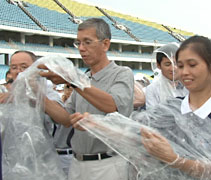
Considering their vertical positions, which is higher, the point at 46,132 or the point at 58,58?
the point at 58,58

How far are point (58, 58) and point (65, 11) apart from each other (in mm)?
25660

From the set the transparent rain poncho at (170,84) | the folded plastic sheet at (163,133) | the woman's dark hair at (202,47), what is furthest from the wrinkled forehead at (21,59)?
the woman's dark hair at (202,47)

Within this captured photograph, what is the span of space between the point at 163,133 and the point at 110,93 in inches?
17.1

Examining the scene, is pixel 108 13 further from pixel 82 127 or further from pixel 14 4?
pixel 82 127

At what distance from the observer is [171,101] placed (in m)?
1.50

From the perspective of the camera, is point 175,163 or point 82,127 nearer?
point 175,163

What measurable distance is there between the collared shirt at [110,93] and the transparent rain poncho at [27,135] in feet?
0.59

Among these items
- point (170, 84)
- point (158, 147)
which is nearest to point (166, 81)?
point (170, 84)

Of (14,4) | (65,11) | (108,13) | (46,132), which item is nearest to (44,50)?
(14,4)

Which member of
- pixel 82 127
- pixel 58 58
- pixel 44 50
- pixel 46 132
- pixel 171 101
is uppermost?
pixel 58 58

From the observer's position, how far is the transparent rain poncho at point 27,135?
1.72 m

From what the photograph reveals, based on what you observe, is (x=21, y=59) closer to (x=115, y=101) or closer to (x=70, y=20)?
(x=115, y=101)

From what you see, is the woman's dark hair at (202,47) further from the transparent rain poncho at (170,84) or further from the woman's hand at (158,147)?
the transparent rain poncho at (170,84)

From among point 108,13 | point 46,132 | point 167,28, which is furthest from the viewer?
point 167,28
